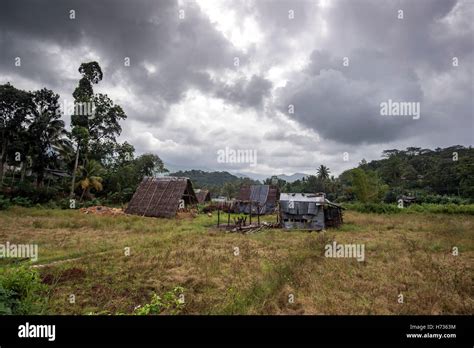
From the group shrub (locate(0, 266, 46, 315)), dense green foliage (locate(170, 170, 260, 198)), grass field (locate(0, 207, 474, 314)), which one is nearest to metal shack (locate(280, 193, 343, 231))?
grass field (locate(0, 207, 474, 314))

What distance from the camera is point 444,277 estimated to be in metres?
6.58

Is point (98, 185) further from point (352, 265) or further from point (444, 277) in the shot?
point (444, 277)

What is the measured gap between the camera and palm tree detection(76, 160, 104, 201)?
2795 cm

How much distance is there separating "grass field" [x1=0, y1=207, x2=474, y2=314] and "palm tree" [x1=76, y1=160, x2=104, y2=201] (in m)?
17.1

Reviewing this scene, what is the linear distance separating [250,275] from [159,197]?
55.6 ft

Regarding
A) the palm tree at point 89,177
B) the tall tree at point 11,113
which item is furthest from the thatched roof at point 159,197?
the tall tree at point 11,113

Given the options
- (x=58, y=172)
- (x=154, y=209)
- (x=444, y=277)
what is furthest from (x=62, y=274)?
(x=58, y=172)

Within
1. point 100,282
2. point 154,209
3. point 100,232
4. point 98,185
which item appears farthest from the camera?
point 98,185

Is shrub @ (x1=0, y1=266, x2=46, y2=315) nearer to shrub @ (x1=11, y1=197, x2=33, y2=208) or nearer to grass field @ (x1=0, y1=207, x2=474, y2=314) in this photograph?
grass field @ (x1=0, y1=207, x2=474, y2=314)

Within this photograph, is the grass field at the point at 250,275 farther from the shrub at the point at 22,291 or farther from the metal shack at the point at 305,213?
the metal shack at the point at 305,213

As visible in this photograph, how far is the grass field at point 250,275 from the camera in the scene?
5.00m
